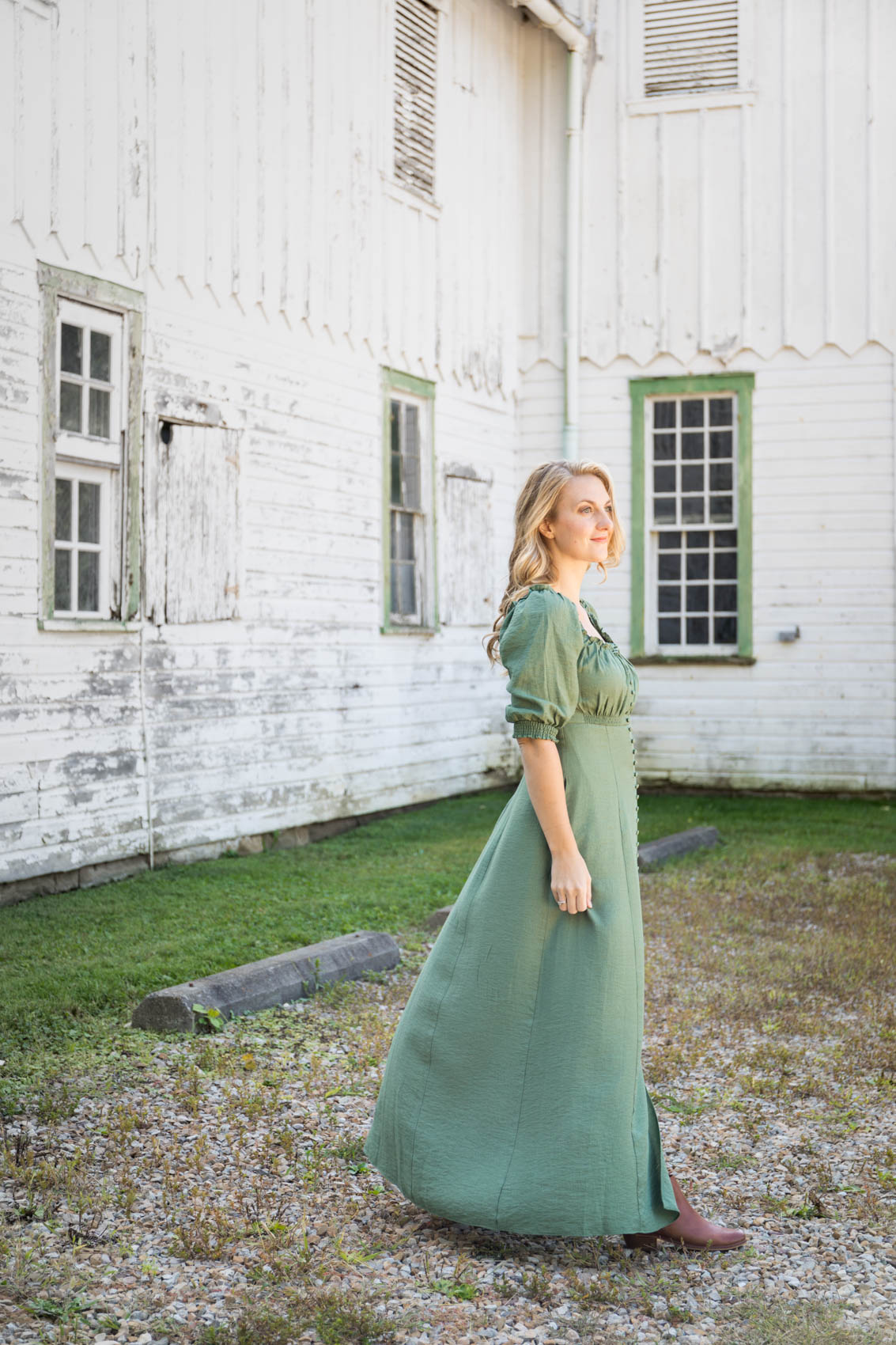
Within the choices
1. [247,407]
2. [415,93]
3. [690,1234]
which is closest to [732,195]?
[415,93]

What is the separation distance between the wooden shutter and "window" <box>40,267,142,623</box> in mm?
214

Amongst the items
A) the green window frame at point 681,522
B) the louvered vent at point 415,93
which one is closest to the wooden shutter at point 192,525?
the louvered vent at point 415,93

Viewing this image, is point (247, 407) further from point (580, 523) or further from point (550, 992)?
point (550, 992)

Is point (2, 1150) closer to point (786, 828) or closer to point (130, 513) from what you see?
point (130, 513)

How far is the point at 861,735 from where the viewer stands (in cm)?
1244

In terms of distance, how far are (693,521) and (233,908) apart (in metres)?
7.17

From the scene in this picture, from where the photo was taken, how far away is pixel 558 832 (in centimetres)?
316

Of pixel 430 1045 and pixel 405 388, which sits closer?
pixel 430 1045

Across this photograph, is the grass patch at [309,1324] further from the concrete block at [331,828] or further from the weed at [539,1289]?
the concrete block at [331,828]

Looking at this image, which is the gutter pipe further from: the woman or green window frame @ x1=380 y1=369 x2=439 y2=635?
the woman

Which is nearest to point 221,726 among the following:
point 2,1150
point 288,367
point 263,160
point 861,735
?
point 288,367

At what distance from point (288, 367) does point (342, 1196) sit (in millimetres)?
6937

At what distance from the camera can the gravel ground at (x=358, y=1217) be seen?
2.96 m

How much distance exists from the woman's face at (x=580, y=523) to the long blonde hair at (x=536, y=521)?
18mm
